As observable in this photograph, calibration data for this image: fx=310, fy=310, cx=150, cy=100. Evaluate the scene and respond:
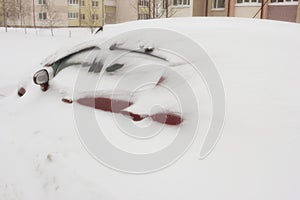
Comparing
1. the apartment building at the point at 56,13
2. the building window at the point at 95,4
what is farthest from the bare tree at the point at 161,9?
the building window at the point at 95,4

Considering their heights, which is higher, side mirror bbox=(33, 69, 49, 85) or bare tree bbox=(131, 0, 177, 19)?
bare tree bbox=(131, 0, 177, 19)

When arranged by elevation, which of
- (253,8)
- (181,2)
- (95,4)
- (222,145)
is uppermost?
(95,4)

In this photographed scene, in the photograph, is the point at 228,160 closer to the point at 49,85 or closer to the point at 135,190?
the point at 135,190

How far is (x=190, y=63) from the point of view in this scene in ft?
8.07

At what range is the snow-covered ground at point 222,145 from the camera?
1.90 metres

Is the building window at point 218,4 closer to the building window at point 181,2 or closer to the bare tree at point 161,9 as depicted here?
the building window at point 181,2

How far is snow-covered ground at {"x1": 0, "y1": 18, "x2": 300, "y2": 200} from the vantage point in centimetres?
190

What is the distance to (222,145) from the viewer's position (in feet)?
6.75

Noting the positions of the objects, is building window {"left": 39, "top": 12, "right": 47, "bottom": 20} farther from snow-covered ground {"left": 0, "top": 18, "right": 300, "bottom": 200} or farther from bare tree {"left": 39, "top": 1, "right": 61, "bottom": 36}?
snow-covered ground {"left": 0, "top": 18, "right": 300, "bottom": 200}

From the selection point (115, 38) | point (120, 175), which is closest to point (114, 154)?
point (120, 175)

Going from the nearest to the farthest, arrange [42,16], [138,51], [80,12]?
[138,51] → [42,16] → [80,12]

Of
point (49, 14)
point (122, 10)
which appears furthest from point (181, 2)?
point (122, 10)

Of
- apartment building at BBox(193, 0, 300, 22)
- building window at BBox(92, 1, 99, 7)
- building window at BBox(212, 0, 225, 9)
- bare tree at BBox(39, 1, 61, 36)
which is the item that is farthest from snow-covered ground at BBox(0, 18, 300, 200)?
building window at BBox(92, 1, 99, 7)

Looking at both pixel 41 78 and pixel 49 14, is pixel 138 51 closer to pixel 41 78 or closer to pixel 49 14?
pixel 41 78
